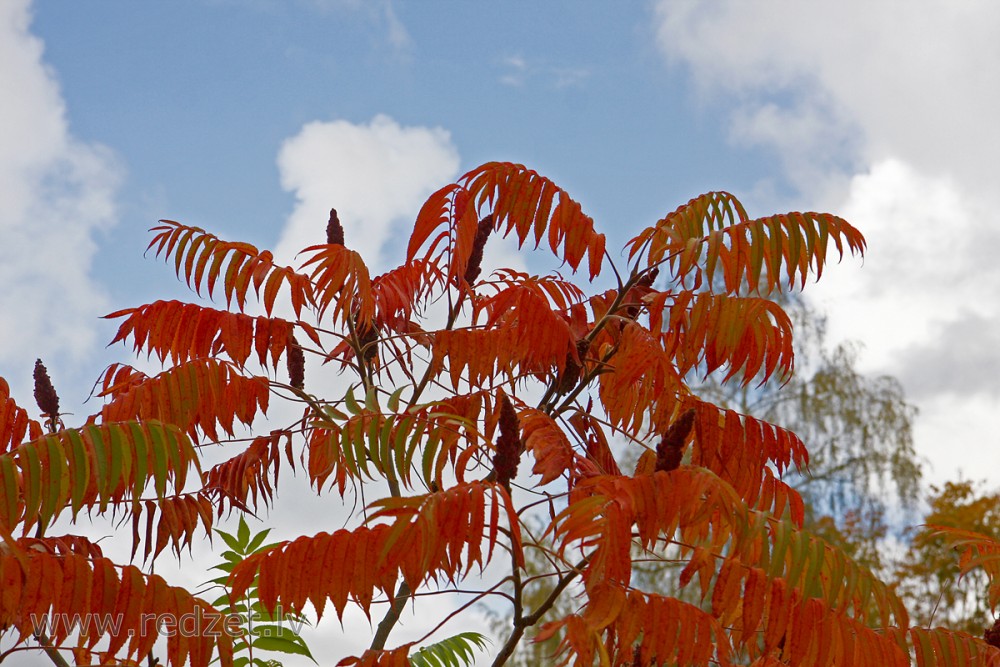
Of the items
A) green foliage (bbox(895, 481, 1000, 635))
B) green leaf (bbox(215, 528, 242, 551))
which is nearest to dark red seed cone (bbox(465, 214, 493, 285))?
green leaf (bbox(215, 528, 242, 551))

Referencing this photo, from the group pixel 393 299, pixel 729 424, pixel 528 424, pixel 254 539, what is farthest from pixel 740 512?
pixel 254 539

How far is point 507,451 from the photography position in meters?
2.19

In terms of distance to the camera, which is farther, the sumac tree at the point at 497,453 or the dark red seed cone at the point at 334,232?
the dark red seed cone at the point at 334,232

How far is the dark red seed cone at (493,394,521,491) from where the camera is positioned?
219 centimetres

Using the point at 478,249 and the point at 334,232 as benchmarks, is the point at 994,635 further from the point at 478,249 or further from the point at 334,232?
the point at 334,232

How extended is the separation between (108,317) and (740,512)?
1.86 m

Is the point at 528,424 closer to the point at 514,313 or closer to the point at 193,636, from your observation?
the point at 514,313

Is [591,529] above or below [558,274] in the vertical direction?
below

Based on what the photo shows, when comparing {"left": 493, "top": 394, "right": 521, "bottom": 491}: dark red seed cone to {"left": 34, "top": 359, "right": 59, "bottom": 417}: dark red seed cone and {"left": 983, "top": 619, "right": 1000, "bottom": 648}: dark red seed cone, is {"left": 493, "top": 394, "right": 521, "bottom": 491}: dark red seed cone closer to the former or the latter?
{"left": 983, "top": 619, "right": 1000, "bottom": 648}: dark red seed cone

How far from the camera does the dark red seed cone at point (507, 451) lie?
219cm

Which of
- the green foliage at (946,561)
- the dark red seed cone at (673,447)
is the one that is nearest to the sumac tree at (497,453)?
the dark red seed cone at (673,447)

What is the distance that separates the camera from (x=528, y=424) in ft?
8.23

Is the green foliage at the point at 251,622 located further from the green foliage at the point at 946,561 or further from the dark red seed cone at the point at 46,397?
the green foliage at the point at 946,561

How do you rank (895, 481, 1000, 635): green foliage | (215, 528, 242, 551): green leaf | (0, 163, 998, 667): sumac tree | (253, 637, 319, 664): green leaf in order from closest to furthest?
(0, 163, 998, 667): sumac tree
(253, 637, 319, 664): green leaf
(215, 528, 242, 551): green leaf
(895, 481, 1000, 635): green foliage
